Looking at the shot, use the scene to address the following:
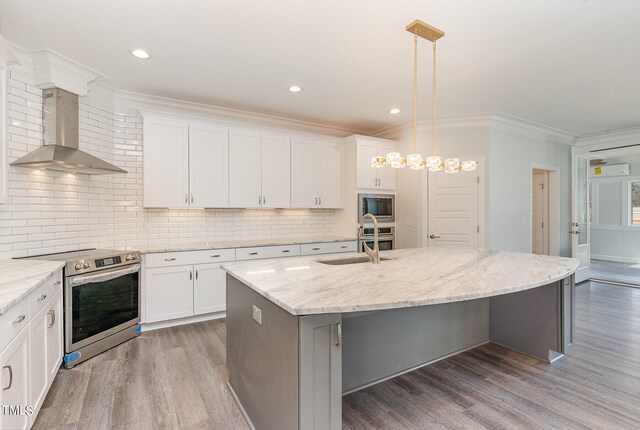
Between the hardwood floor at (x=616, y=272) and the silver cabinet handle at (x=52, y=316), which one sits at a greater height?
Result: the silver cabinet handle at (x=52, y=316)

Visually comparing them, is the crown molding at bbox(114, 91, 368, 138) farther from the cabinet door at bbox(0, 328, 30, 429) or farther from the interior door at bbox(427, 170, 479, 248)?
the cabinet door at bbox(0, 328, 30, 429)

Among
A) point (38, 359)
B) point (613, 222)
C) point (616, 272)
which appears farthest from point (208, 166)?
point (613, 222)

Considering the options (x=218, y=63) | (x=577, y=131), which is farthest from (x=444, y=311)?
(x=577, y=131)

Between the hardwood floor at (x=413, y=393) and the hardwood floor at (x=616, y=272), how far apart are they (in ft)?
12.4

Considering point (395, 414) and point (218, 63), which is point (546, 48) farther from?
point (395, 414)

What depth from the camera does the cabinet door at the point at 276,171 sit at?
4.46 meters

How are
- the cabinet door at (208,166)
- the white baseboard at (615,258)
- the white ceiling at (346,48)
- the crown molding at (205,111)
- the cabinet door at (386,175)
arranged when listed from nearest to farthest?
the white ceiling at (346,48) < the crown molding at (205,111) < the cabinet door at (208,166) < the cabinet door at (386,175) < the white baseboard at (615,258)

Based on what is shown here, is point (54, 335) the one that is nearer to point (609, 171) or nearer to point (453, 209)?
point (453, 209)

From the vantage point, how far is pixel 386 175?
17.1 ft

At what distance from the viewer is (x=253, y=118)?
4.64m

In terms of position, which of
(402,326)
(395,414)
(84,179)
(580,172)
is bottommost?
(395,414)

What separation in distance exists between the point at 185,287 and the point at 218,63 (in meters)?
2.44

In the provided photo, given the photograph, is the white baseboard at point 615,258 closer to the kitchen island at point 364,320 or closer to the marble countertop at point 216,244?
the kitchen island at point 364,320

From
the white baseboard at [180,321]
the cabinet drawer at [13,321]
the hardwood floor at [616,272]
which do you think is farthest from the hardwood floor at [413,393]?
the hardwood floor at [616,272]
